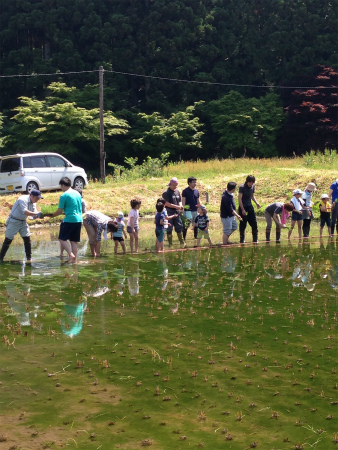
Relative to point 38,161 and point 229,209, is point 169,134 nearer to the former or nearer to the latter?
point 38,161

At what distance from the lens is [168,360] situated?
25.2ft

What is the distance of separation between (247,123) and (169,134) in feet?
16.3

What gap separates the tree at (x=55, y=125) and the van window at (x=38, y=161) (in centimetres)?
1332

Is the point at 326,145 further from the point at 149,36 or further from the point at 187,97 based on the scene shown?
the point at 149,36

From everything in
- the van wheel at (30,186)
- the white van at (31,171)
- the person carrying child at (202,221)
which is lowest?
the person carrying child at (202,221)

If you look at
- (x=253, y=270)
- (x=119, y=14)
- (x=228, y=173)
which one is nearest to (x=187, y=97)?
(x=119, y=14)

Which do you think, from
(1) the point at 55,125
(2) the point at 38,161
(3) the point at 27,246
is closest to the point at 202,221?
(3) the point at 27,246

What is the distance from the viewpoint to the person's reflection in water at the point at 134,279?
Result: 11.5m

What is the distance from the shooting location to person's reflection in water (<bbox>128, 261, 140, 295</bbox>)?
11.5 metres

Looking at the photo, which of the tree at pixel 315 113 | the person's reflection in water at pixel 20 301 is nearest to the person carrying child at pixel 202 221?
the person's reflection in water at pixel 20 301

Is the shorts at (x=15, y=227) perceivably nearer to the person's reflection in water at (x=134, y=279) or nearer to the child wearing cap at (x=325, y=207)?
the person's reflection in water at (x=134, y=279)

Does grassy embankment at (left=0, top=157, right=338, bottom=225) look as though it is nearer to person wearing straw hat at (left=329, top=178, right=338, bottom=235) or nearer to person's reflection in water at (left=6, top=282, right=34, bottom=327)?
person wearing straw hat at (left=329, top=178, right=338, bottom=235)

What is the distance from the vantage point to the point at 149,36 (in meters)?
50.2

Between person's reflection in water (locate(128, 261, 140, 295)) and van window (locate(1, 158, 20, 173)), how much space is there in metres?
13.6
